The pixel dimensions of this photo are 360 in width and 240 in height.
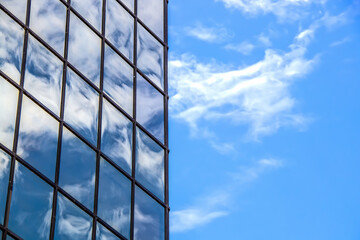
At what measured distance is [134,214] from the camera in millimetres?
26562

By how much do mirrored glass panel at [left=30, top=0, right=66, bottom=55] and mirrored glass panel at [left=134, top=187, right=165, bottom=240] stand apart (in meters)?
5.72

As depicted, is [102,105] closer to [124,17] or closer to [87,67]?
[87,67]

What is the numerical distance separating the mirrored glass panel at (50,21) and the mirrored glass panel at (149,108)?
4.03 meters

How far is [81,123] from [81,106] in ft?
2.04

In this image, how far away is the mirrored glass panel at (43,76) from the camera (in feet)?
80.4

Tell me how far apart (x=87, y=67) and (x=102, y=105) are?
140cm

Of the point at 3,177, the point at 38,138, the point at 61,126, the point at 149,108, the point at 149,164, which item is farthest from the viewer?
the point at 149,108

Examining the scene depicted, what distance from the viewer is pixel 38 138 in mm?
23906

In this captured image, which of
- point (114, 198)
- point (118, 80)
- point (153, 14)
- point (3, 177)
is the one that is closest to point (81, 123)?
point (114, 198)

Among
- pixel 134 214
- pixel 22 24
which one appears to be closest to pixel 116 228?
pixel 134 214

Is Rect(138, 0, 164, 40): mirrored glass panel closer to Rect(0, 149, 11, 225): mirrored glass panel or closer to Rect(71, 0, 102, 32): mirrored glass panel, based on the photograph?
Rect(71, 0, 102, 32): mirrored glass panel

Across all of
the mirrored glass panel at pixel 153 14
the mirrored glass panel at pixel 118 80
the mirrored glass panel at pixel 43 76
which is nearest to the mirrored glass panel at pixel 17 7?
the mirrored glass panel at pixel 43 76

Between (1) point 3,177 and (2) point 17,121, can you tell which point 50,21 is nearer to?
(2) point 17,121

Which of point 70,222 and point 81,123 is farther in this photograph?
point 81,123
